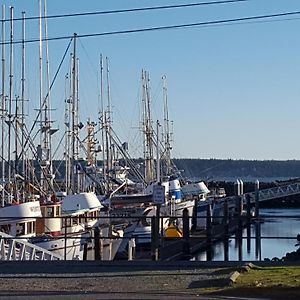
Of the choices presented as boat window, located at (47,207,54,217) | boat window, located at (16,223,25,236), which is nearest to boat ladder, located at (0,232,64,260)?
boat window, located at (16,223,25,236)

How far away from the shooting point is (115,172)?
69.8 metres

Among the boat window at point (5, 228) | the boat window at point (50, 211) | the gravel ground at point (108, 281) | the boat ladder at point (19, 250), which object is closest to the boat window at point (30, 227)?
the boat window at point (5, 228)

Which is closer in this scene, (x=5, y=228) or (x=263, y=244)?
(x=5, y=228)

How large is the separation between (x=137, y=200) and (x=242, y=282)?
43669 mm

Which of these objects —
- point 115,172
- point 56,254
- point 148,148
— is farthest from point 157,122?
point 56,254

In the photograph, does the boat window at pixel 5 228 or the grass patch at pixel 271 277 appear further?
the boat window at pixel 5 228

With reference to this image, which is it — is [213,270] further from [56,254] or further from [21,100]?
[21,100]

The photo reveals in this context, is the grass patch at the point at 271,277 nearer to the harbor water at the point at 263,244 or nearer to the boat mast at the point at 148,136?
the harbor water at the point at 263,244

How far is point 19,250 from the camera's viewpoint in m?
34.4

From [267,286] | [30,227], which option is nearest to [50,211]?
[30,227]

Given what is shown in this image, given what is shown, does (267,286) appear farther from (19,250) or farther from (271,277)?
(19,250)

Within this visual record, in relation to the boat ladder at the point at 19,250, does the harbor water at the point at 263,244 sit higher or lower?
lower

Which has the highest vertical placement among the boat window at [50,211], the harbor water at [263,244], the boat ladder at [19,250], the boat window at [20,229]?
the boat window at [50,211]

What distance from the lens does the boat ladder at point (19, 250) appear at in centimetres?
3081
